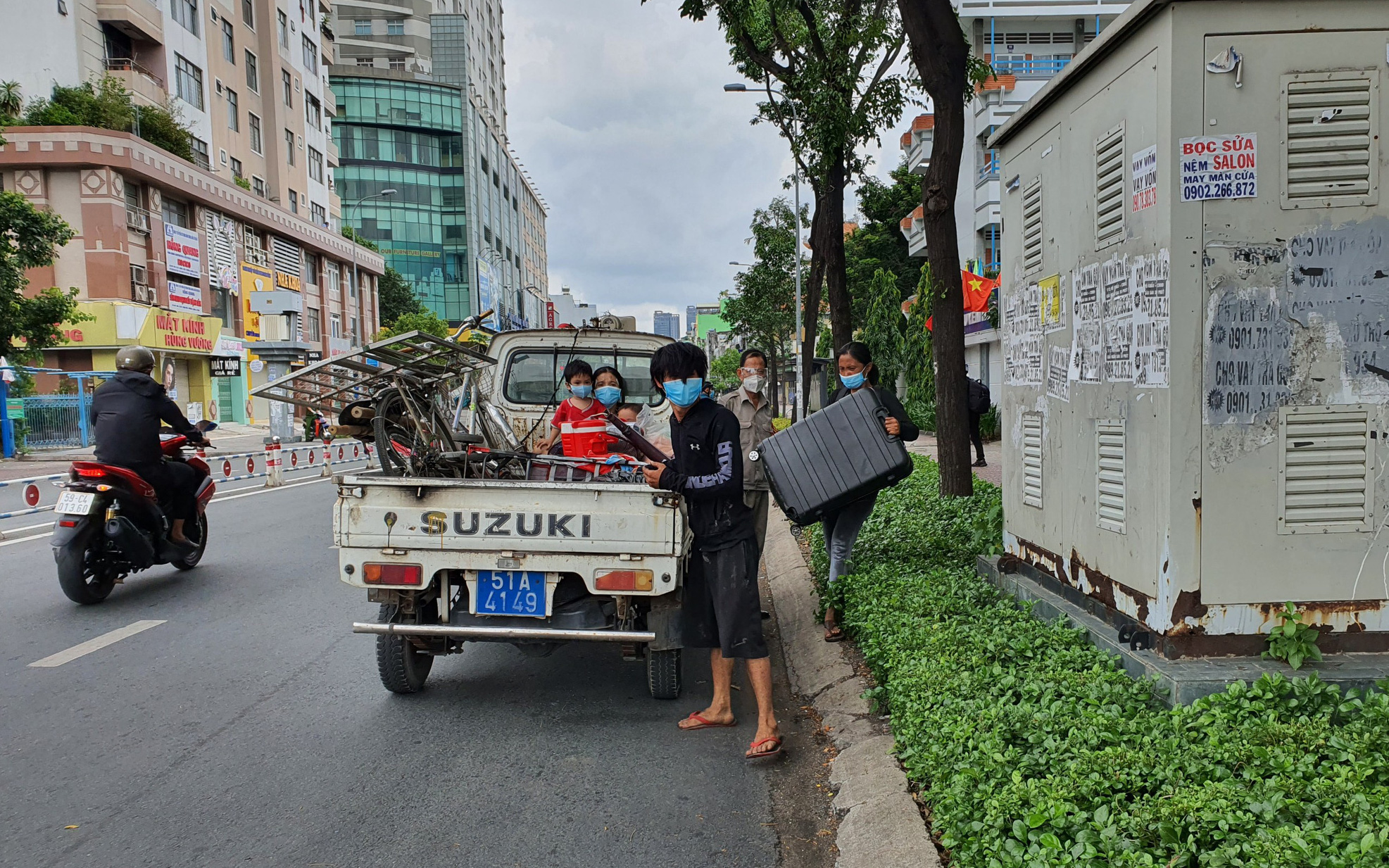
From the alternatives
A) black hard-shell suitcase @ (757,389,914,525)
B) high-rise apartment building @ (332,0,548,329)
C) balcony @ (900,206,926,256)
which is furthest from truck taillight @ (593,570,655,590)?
high-rise apartment building @ (332,0,548,329)

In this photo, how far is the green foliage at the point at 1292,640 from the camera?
337cm

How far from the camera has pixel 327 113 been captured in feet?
171

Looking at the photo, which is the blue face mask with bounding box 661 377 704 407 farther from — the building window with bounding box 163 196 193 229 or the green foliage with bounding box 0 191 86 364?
the building window with bounding box 163 196 193 229

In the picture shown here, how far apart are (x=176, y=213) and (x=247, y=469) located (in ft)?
70.6

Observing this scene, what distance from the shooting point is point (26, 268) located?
19422 millimetres

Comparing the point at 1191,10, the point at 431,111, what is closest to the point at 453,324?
the point at 431,111

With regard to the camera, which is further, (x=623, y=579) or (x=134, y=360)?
(x=134, y=360)

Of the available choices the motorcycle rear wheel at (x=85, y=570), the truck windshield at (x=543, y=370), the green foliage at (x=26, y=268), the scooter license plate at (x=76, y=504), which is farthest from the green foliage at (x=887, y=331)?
the scooter license plate at (x=76, y=504)

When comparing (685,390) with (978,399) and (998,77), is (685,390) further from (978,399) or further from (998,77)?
(998,77)

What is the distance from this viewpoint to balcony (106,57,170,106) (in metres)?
31.6

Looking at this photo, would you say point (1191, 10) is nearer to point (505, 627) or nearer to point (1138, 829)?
point (1138, 829)

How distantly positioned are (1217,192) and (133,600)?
773 cm

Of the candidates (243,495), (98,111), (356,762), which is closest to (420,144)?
(98,111)

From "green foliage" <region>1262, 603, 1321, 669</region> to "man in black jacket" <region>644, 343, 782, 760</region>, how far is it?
79.1 inches
